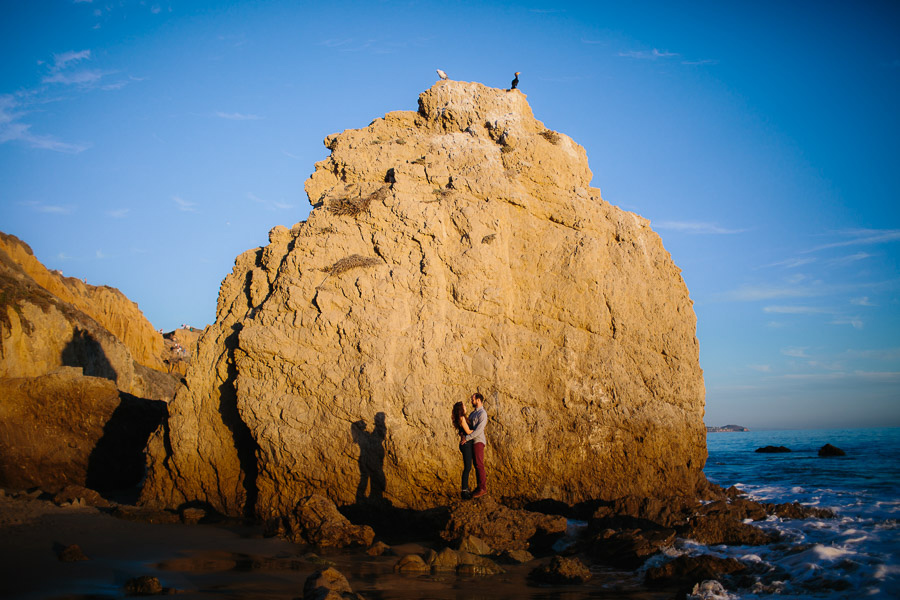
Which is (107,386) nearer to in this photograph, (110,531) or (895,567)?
(110,531)

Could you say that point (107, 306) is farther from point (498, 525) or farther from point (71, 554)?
point (498, 525)

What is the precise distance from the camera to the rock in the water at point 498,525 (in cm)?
806

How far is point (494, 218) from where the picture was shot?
35.9 ft

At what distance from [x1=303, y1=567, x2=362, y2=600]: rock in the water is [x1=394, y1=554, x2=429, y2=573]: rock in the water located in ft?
5.09

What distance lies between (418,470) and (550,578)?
125 inches

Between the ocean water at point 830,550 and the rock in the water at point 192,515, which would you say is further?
the rock in the water at point 192,515

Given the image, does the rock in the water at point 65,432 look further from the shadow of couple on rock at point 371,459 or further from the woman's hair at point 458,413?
the woman's hair at point 458,413

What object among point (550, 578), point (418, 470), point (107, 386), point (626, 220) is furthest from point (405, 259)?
point (107, 386)

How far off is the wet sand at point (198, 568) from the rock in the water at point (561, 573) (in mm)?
139

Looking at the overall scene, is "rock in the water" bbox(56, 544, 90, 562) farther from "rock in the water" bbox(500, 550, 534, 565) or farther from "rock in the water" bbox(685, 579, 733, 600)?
"rock in the water" bbox(685, 579, 733, 600)

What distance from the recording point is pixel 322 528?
26.5ft

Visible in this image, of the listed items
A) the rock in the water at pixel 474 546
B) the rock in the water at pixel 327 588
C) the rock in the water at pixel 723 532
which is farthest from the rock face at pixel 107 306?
the rock in the water at pixel 723 532

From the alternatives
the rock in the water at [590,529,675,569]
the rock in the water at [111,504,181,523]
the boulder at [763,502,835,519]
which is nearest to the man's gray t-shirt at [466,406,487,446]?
the rock in the water at [590,529,675,569]

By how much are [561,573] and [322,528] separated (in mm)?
3351
